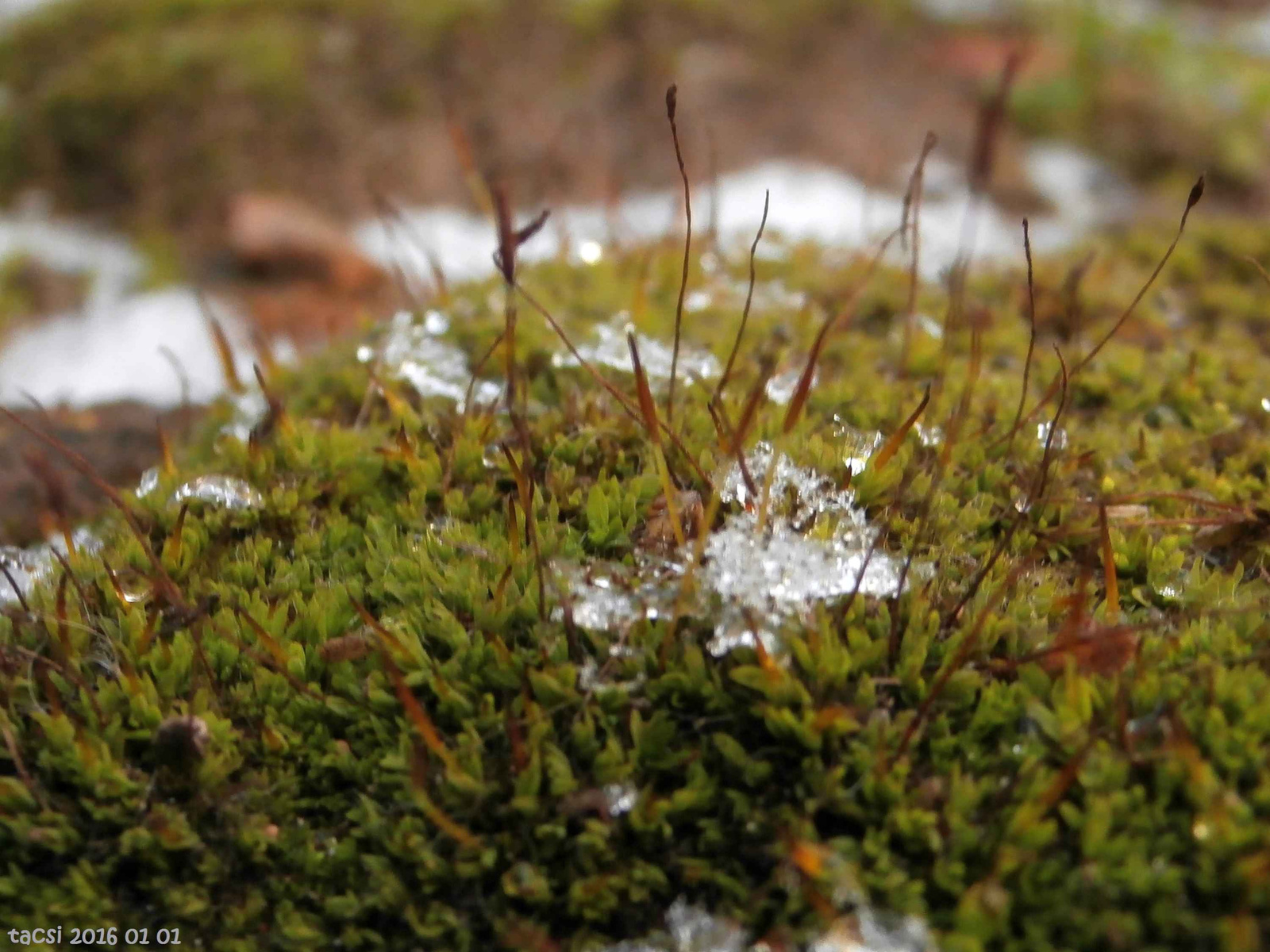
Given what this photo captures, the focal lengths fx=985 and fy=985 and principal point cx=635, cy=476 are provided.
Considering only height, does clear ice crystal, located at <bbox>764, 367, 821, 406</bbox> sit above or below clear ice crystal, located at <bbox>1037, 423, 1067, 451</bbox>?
above

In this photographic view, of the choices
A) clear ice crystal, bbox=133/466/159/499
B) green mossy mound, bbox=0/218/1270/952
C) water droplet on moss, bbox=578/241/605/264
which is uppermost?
water droplet on moss, bbox=578/241/605/264

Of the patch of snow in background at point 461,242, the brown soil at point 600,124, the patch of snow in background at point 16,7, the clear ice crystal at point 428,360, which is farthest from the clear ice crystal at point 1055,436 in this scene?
the patch of snow in background at point 16,7

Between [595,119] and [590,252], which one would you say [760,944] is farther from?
[595,119]

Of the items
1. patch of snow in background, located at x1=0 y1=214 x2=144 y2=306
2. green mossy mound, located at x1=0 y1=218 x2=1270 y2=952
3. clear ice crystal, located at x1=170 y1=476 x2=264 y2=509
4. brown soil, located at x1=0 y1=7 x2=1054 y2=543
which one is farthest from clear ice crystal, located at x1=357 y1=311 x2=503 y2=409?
patch of snow in background, located at x1=0 y1=214 x2=144 y2=306

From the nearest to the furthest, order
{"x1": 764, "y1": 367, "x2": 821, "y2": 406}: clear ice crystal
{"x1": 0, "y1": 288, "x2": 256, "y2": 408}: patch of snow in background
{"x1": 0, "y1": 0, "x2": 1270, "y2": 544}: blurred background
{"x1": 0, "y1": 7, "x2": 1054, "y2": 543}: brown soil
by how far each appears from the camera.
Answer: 1. {"x1": 764, "y1": 367, "x2": 821, "y2": 406}: clear ice crystal
2. {"x1": 0, "y1": 288, "x2": 256, "y2": 408}: patch of snow in background
3. {"x1": 0, "y1": 0, "x2": 1270, "y2": 544}: blurred background
4. {"x1": 0, "y1": 7, "x2": 1054, "y2": 543}: brown soil

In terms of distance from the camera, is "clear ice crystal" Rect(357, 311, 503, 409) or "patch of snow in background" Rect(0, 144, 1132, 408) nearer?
"clear ice crystal" Rect(357, 311, 503, 409)

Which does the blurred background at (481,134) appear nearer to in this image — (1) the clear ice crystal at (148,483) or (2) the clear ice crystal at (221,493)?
(1) the clear ice crystal at (148,483)

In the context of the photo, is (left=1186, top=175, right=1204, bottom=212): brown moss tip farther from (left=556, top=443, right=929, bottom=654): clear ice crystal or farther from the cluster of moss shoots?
(left=556, top=443, right=929, bottom=654): clear ice crystal
